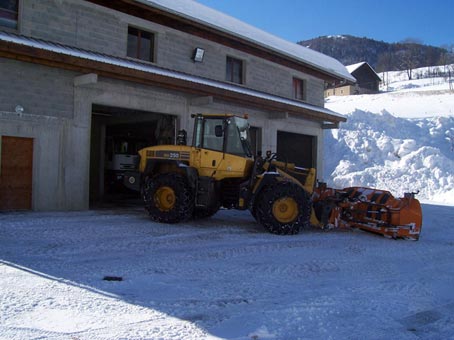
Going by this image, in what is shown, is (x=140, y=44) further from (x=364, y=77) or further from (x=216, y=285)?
(x=364, y=77)

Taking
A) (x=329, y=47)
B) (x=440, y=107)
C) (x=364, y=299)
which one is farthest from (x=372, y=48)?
(x=364, y=299)

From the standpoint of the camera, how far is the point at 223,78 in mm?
16266

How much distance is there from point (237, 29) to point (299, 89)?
16.5ft

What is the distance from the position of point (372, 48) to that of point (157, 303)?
162372mm

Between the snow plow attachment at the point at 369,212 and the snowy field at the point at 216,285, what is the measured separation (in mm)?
338

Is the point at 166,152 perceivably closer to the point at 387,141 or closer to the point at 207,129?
the point at 207,129

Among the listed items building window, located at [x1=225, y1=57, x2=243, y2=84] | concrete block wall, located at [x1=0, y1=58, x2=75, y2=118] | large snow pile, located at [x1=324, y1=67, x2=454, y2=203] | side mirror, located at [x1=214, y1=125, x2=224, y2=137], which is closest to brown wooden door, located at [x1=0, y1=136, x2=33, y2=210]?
concrete block wall, located at [x1=0, y1=58, x2=75, y2=118]

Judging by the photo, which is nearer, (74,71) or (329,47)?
(74,71)

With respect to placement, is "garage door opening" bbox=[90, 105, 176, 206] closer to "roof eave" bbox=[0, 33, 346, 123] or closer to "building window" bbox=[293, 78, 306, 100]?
"roof eave" bbox=[0, 33, 346, 123]

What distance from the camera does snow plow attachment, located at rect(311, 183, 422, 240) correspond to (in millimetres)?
8891

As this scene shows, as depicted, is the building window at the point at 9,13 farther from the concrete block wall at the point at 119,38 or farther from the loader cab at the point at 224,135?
the loader cab at the point at 224,135

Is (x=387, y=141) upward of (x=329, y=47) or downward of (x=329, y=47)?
downward

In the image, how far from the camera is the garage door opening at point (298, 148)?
62.7ft

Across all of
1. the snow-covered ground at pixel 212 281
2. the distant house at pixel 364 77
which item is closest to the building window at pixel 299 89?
the snow-covered ground at pixel 212 281
